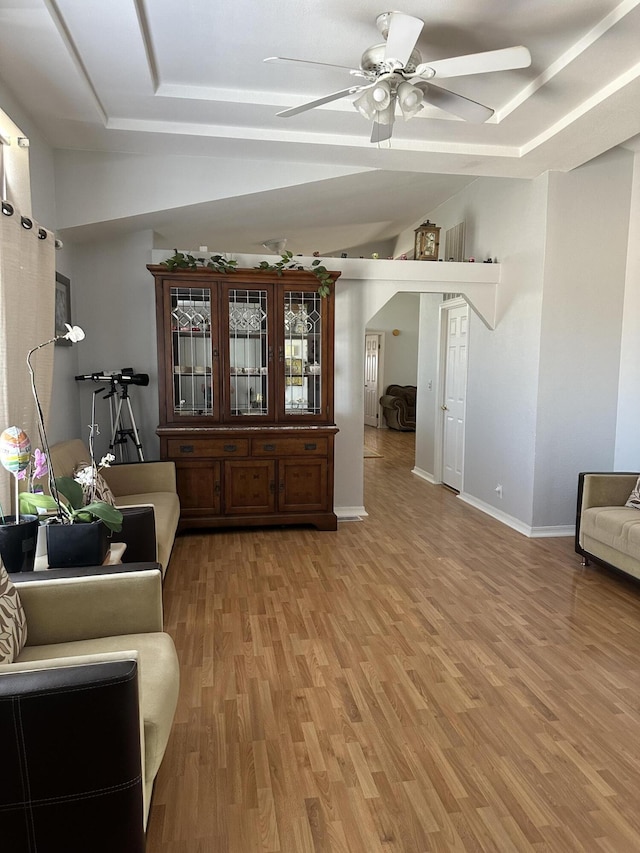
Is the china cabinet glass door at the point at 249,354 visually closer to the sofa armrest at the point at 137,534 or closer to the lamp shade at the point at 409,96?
the sofa armrest at the point at 137,534

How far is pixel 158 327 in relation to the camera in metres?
4.34

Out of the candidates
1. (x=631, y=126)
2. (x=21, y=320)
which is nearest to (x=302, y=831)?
(x=21, y=320)

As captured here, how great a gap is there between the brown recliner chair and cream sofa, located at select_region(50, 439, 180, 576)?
7.40 m

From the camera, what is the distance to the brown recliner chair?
1102 centimetres

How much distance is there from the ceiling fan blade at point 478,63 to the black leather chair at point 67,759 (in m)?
2.42

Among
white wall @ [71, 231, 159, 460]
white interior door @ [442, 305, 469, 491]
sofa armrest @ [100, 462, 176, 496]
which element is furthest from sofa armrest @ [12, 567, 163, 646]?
white interior door @ [442, 305, 469, 491]

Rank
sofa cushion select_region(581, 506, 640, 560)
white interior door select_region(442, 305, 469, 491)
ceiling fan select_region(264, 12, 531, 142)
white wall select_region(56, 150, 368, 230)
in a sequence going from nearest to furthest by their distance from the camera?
ceiling fan select_region(264, 12, 531, 142)
sofa cushion select_region(581, 506, 640, 560)
white wall select_region(56, 150, 368, 230)
white interior door select_region(442, 305, 469, 491)

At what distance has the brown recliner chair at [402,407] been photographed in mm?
11023

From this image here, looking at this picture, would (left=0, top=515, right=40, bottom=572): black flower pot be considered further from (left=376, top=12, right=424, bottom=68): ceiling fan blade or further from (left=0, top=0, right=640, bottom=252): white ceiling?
(left=376, top=12, right=424, bottom=68): ceiling fan blade

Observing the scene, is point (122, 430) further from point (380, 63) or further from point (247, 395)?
point (380, 63)

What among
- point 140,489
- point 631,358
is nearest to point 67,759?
point 140,489

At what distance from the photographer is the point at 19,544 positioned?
2098 mm

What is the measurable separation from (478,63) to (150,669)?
256 cm

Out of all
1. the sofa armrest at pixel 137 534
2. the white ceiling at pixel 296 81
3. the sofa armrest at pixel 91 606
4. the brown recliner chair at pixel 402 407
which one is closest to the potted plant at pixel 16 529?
the sofa armrest at pixel 91 606
